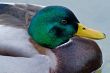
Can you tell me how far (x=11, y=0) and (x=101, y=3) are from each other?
0.79 m

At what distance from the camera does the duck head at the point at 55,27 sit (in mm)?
3104

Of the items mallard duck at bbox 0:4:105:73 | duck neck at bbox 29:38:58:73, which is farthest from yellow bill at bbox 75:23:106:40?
duck neck at bbox 29:38:58:73

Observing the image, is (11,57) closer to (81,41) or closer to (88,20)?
(81,41)

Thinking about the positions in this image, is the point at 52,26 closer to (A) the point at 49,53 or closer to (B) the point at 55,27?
(B) the point at 55,27

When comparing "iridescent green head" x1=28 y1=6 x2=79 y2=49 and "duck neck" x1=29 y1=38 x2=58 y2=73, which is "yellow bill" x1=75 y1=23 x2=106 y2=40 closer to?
"iridescent green head" x1=28 y1=6 x2=79 y2=49

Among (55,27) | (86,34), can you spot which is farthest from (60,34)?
(86,34)

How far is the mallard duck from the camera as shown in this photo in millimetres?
3004

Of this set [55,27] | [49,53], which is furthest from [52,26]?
[49,53]

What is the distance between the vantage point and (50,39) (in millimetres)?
3137

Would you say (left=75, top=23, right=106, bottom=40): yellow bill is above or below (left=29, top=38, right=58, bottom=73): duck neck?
above

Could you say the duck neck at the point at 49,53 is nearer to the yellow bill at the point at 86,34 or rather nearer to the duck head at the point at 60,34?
the duck head at the point at 60,34

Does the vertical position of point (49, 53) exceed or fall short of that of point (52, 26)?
it falls short

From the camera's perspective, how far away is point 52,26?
3100 mm

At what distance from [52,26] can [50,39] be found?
0.09m
